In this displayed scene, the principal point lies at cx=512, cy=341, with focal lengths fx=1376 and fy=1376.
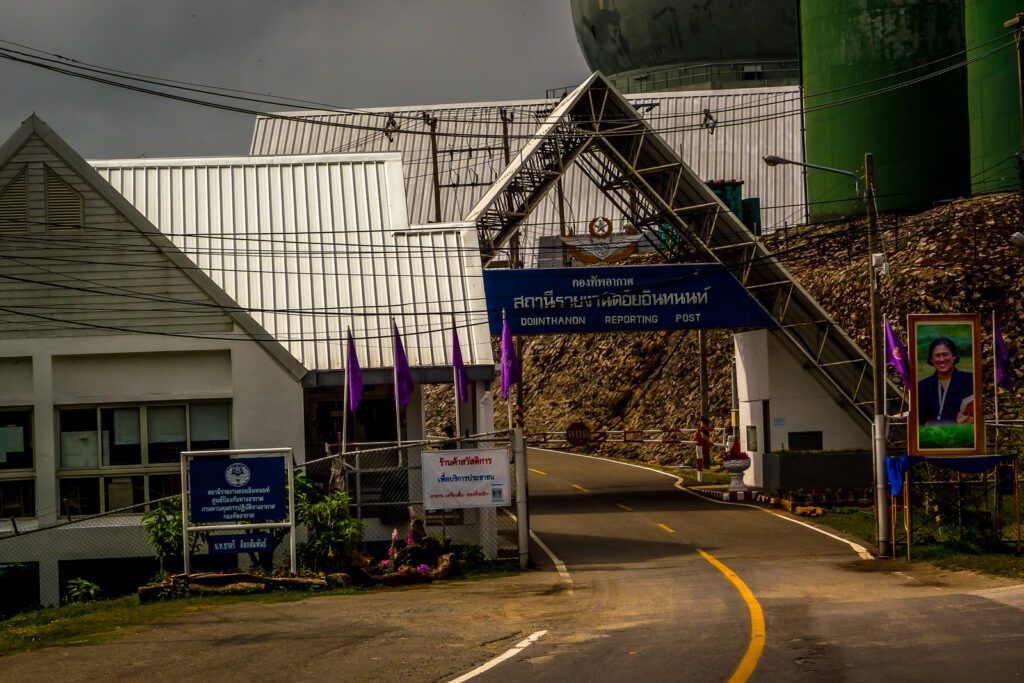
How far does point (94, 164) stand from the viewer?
36.1m

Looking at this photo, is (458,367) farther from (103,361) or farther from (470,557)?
(103,361)

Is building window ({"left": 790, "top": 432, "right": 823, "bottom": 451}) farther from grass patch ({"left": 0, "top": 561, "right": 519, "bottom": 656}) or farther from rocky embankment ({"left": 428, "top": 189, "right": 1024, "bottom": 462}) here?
grass patch ({"left": 0, "top": 561, "right": 519, "bottom": 656})

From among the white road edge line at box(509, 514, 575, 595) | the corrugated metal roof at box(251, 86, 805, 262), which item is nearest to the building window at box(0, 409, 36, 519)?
the white road edge line at box(509, 514, 575, 595)

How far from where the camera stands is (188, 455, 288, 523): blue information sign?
2342 cm

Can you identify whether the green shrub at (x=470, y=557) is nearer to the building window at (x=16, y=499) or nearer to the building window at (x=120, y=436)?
the building window at (x=120, y=436)

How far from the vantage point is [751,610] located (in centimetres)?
1883

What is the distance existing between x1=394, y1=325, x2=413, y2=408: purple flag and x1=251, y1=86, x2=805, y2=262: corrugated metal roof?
36.8m

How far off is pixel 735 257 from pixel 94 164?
60.7ft

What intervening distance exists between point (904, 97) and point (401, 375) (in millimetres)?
31599

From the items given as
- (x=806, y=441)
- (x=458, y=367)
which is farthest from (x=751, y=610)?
(x=806, y=441)

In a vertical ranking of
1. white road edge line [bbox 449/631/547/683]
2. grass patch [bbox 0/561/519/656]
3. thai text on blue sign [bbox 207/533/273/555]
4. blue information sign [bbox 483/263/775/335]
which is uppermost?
blue information sign [bbox 483/263/775/335]

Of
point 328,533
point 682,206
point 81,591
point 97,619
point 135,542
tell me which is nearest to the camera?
point 97,619

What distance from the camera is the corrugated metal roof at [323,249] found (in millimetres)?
31109

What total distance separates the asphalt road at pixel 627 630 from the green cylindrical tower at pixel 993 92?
2576 cm
